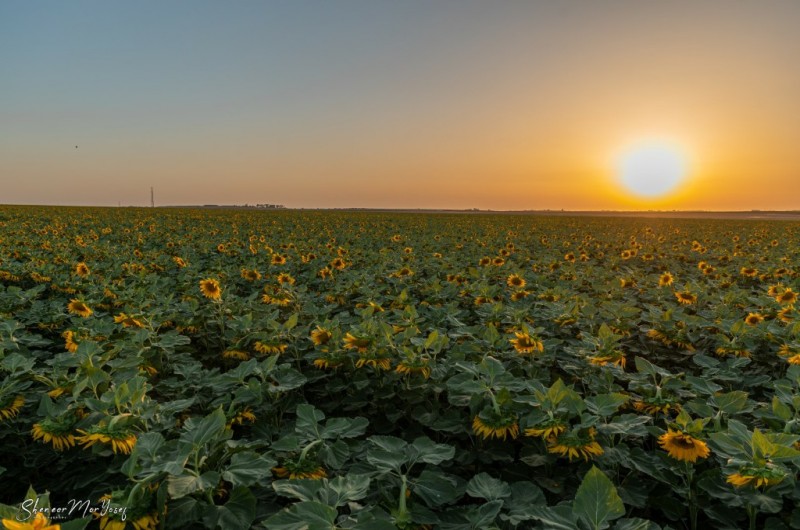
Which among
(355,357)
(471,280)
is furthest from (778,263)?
(355,357)

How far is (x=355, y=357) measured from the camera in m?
2.84

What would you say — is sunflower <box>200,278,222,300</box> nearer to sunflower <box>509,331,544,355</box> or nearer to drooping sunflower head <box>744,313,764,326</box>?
sunflower <box>509,331,544,355</box>

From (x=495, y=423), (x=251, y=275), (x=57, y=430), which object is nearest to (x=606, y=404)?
(x=495, y=423)

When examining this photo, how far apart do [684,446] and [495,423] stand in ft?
2.45

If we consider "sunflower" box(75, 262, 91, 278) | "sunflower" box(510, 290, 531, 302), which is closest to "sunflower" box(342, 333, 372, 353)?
"sunflower" box(510, 290, 531, 302)

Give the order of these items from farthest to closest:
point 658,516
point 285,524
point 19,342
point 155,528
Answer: point 19,342 → point 658,516 → point 155,528 → point 285,524

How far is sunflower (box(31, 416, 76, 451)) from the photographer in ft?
5.96

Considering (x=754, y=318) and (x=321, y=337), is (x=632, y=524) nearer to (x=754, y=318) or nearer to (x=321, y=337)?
(x=321, y=337)

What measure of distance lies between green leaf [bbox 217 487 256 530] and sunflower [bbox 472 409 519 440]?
98 cm

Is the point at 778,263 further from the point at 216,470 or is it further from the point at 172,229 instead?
the point at 172,229

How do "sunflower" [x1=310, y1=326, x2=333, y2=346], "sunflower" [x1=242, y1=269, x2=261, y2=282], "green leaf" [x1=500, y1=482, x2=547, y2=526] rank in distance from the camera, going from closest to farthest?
"green leaf" [x1=500, y1=482, x2=547, y2=526] → "sunflower" [x1=310, y1=326, x2=333, y2=346] → "sunflower" [x1=242, y1=269, x2=261, y2=282]

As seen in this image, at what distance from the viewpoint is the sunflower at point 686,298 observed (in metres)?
4.79

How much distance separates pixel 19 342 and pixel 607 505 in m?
3.72

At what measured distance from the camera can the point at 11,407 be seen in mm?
2127
